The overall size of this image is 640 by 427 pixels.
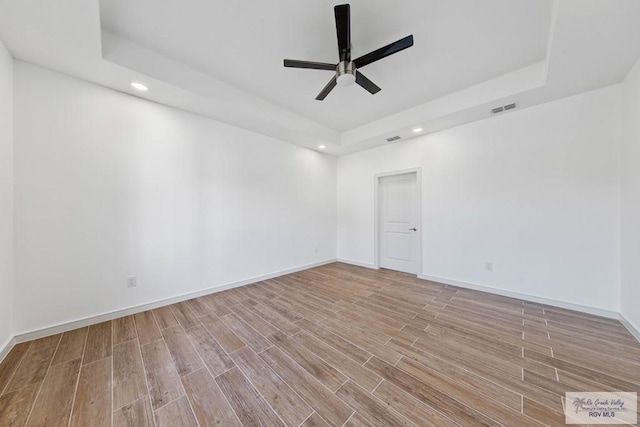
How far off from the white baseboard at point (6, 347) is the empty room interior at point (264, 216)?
24mm

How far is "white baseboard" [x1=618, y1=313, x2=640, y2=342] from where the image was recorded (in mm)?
2104

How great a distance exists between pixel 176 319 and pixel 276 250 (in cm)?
195

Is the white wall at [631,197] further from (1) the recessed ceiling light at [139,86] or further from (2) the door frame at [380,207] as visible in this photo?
(1) the recessed ceiling light at [139,86]

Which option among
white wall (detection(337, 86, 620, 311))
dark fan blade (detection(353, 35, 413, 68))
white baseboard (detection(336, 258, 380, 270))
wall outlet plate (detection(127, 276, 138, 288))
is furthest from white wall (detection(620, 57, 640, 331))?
wall outlet plate (detection(127, 276, 138, 288))

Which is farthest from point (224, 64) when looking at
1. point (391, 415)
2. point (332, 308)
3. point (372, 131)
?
point (391, 415)

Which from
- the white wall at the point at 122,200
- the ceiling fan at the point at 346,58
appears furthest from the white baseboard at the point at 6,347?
the ceiling fan at the point at 346,58

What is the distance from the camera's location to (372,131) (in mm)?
4148

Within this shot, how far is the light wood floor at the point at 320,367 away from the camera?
1.36 meters

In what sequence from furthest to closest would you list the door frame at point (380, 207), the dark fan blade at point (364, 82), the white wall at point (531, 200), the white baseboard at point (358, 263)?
the white baseboard at point (358, 263) → the door frame at point (380, 207) → the white wall at point (531, 200) → the dark fan blade at point (364, 82)

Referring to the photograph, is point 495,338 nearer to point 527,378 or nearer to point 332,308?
point 527,378

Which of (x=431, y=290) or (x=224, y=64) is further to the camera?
(x=431, y=290)

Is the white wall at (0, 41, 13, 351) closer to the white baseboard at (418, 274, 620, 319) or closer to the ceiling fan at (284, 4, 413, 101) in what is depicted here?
the ceiling fan at (284, 4, 413, 101)

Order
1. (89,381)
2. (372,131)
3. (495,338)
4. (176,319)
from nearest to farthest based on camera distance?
(89,381) < (495,338) < (176,319) < (372,131)

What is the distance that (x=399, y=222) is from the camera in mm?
4605
